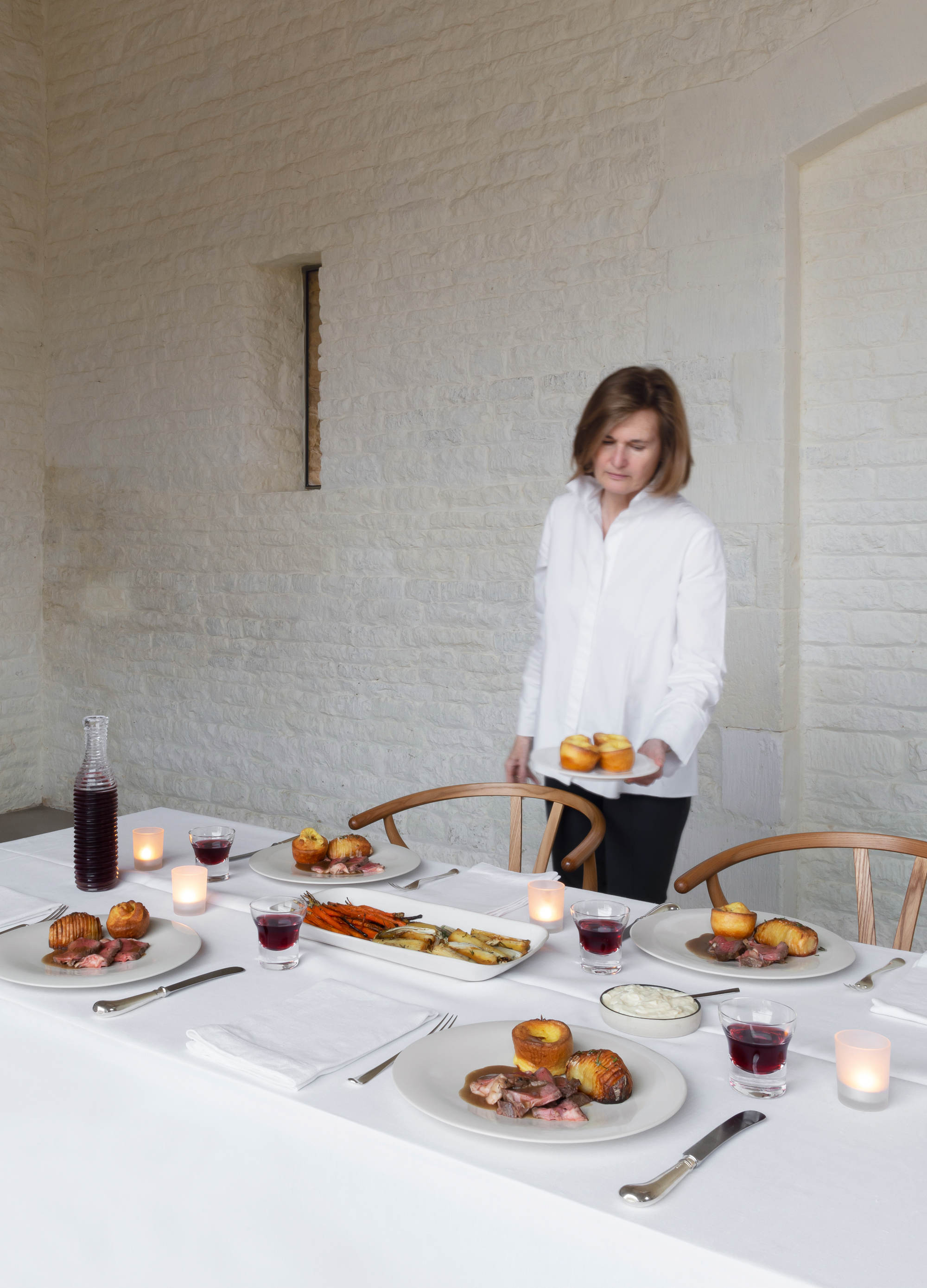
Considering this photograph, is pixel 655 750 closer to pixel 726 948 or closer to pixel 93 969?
pixel 726 948

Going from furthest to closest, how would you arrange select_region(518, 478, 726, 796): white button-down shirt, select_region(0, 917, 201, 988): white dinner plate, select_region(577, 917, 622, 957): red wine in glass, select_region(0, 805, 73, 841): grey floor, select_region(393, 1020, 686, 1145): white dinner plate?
select_region(0, 805, 73, 841): grey floor → select_region(518, 478, 726, 796): white button-down shirt → select_region(577, 917, 622, 957): red wine in glass → select_region(0, 917, 201, 988): white dinner plate → select_region(393, 1020, 686, 1145): white dinner plate

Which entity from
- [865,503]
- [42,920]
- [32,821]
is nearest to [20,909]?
[42,920]

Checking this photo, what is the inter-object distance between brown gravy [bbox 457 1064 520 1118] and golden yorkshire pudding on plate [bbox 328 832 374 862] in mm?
860

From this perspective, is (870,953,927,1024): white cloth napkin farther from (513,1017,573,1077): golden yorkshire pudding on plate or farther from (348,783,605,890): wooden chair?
(348,783,605,890): wooden chair

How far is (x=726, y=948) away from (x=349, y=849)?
0.75m

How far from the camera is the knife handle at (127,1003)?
1.31 meters

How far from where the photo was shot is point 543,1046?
112 centimetres

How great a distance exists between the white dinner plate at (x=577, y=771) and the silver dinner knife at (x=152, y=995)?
0.75 metres

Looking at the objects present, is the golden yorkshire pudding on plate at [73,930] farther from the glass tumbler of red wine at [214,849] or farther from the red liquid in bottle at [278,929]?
the glass tumbler of red wine at [214,849]

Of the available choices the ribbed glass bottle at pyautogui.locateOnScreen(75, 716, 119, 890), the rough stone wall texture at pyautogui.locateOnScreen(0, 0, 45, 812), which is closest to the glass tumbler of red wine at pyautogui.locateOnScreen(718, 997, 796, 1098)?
the ribbed glass bottle at pyautogui.locateOnScreen(75, 716, 119, 890)

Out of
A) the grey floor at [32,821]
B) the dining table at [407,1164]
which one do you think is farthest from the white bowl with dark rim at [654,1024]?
the grey floor at [32,821]

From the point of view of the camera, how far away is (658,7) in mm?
3732

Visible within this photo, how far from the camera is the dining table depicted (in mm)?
897

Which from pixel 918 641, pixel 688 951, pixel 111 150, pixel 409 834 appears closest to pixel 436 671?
pixel 409 834
